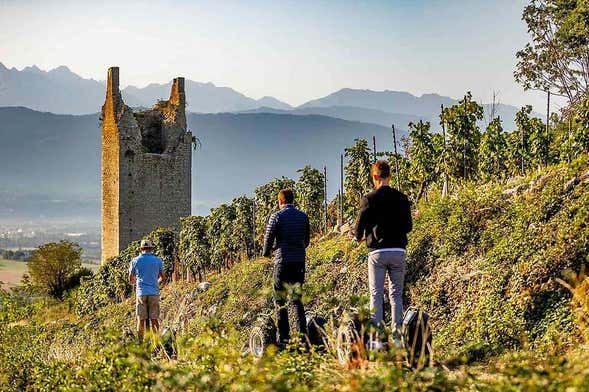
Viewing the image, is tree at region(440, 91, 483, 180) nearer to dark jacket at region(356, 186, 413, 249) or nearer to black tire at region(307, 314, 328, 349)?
black tire at region(307, 314, 328, 349)

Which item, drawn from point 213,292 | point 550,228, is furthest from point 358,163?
point 550,228

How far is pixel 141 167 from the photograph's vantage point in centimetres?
4816

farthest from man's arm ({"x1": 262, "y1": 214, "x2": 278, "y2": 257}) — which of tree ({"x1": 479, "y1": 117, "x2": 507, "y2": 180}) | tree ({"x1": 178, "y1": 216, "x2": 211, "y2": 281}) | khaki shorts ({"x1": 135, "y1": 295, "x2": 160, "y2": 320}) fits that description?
tree ({"x1": 178, "y1": 216, "x2": 211, "y2": 281})

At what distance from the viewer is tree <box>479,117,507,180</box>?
56.6ft

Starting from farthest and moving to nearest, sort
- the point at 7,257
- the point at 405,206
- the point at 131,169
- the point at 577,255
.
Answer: the point at 7,257, the point at 131,169, the point at 577,255, the point at 405,206

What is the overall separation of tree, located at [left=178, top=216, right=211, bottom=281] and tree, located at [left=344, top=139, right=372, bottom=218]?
6763mm

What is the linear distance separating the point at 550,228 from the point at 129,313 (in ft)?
61.3

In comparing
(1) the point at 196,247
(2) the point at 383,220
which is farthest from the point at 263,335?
(1) the point at 196,247

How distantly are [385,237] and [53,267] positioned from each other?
40068 millimetres

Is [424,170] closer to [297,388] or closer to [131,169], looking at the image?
[297,388]

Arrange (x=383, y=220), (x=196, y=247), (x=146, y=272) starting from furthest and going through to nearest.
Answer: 1. (x=196, y=247)
2. (x=146, y=272)
3. (x=383, y=220)

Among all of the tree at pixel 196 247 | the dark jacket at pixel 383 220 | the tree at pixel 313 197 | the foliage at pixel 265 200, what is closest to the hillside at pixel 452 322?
the dark jacket at pixel 383 220

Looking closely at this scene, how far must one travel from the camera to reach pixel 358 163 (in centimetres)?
2094

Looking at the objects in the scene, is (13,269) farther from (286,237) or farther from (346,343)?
(346,343)
